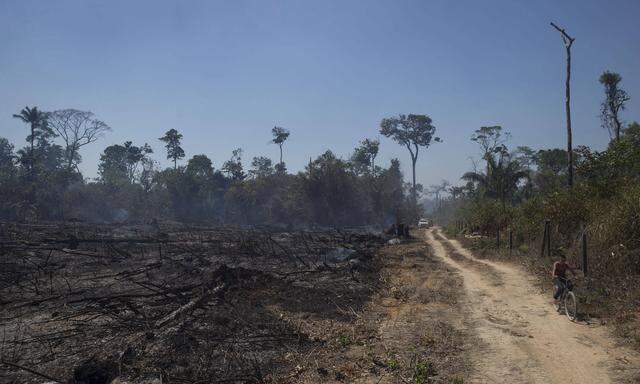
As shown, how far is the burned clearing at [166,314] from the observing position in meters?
7.82

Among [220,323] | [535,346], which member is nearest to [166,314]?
[220,323]

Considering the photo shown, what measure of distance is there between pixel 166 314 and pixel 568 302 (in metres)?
10.8

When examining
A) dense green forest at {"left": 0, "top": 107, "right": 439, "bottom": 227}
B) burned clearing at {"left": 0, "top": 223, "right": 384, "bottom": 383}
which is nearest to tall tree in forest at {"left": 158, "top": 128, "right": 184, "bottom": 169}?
dense green forest at {"left": 0, "top": 107, "right": 439, "bottom": 227}

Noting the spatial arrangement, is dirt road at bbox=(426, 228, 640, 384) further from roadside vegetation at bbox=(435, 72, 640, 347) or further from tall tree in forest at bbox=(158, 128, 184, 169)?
tall tree in forest at bbox=(158, 128, 184, 169)

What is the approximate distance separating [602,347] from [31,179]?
61.6 metres

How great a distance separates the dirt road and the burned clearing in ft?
11.7

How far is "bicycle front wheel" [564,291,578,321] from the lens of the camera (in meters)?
10.00

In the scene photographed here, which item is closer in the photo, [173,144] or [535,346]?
[535,346]

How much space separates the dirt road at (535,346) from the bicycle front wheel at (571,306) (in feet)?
0.65

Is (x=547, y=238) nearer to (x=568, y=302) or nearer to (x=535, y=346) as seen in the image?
(x=568, y=302)

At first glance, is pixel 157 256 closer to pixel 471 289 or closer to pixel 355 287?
pixel 355 287

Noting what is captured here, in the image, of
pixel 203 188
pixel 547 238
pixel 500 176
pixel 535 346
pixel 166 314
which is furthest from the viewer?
pixel 203 188

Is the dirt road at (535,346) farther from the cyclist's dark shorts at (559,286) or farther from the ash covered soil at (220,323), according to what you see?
the ash covered soil at (220,323)

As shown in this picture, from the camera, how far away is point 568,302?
1050cm
